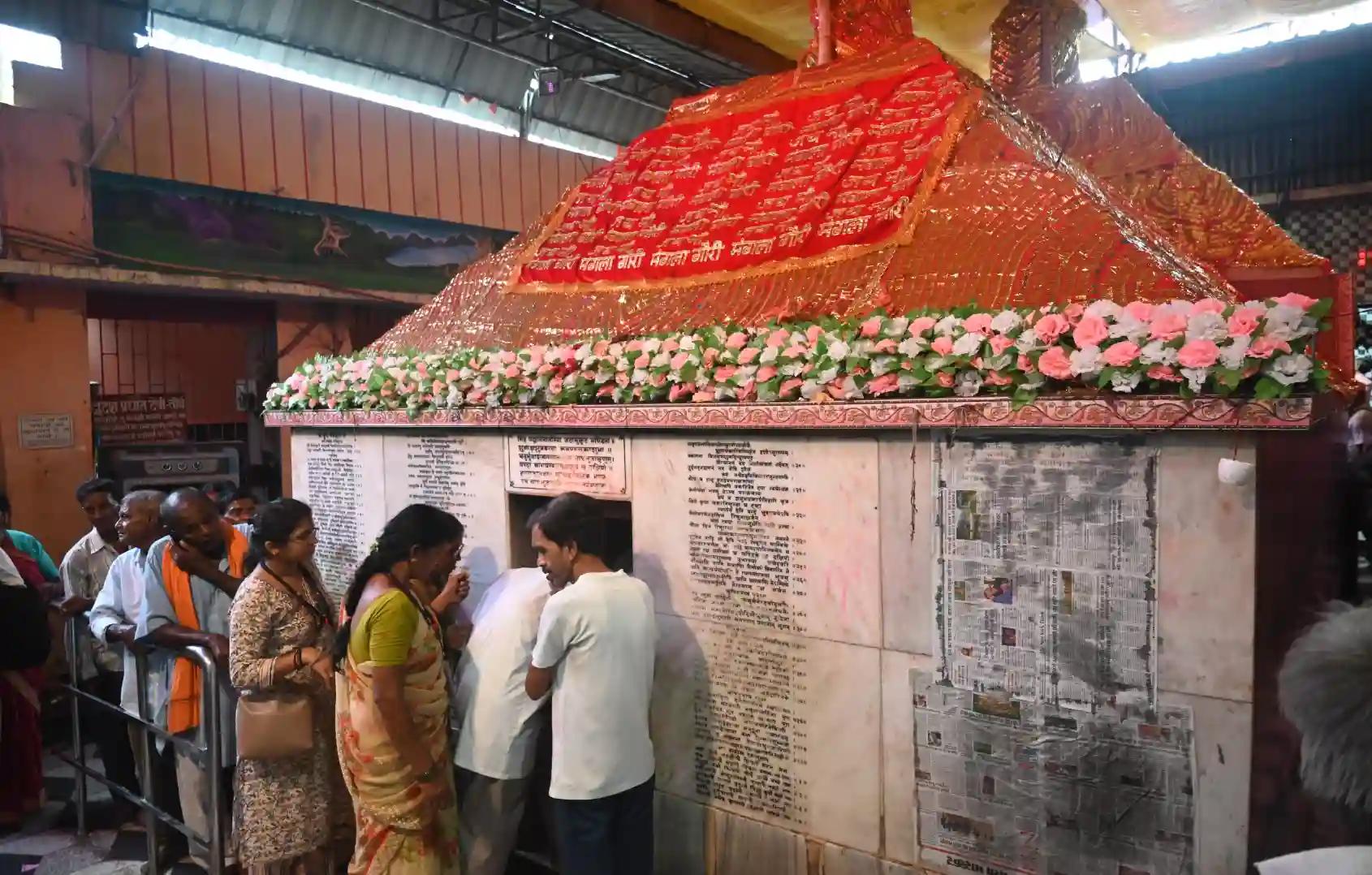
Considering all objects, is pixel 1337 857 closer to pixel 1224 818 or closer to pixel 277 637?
pixel 1224 818

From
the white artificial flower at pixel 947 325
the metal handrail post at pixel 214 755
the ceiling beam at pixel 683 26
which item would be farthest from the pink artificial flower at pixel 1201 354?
the ceiling beam at pixel 683 26

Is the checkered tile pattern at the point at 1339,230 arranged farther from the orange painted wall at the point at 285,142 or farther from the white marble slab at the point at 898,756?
the white marble slab at the point at 898,756

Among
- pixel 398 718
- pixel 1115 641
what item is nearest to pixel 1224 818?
pixel 1115 641

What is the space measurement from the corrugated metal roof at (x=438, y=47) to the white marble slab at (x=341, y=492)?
4.05 meters

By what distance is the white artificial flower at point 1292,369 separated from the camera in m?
1.98

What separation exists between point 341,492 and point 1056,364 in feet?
12.0

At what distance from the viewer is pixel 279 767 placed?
3078mm

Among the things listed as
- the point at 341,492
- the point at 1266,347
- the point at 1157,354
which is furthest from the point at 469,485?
the point at 1266,347

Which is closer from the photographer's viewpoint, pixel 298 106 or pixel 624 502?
pixel 624 502

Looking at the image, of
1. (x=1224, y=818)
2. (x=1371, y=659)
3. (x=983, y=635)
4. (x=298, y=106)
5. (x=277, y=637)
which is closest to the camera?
(x=1371, y=659)

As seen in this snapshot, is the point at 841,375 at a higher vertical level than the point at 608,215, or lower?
lower

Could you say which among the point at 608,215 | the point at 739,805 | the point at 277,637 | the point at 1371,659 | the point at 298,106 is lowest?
the point at 739,805

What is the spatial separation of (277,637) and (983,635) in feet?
7.50

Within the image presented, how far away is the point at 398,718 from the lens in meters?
2.60
